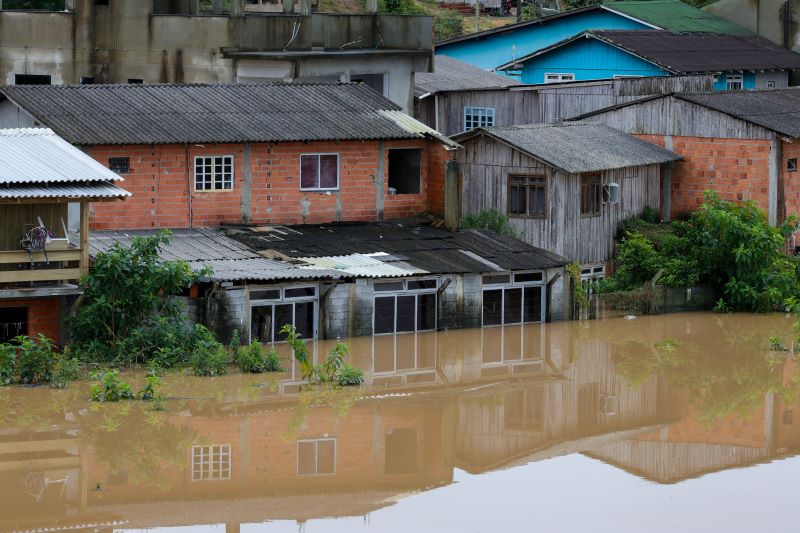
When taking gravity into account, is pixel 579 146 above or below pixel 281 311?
above

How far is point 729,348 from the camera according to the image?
105 ft

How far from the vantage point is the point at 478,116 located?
43.5 metres

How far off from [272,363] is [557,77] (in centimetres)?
2113

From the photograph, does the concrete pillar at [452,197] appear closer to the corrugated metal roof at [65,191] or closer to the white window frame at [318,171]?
the white window frame at [318,171]

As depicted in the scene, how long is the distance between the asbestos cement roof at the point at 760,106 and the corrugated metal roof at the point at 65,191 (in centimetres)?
1518

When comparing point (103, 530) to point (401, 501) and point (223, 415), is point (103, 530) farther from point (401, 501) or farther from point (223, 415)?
point (223, 415)

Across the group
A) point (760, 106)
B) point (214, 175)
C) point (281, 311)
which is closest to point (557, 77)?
point (760, 106)

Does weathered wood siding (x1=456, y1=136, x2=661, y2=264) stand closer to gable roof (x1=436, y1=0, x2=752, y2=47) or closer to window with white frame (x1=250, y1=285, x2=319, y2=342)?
window with white frame (x1=250, y1=285, x2=319, y2=342)

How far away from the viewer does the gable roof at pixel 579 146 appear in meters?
35.4

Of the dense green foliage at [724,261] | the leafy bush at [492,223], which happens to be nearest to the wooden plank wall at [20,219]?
the leafy bush at [492,223]

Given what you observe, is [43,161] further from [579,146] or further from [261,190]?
[579,146]

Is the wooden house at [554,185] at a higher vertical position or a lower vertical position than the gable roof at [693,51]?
lower

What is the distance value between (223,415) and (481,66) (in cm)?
2689

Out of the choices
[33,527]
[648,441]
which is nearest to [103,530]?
[33,527]
